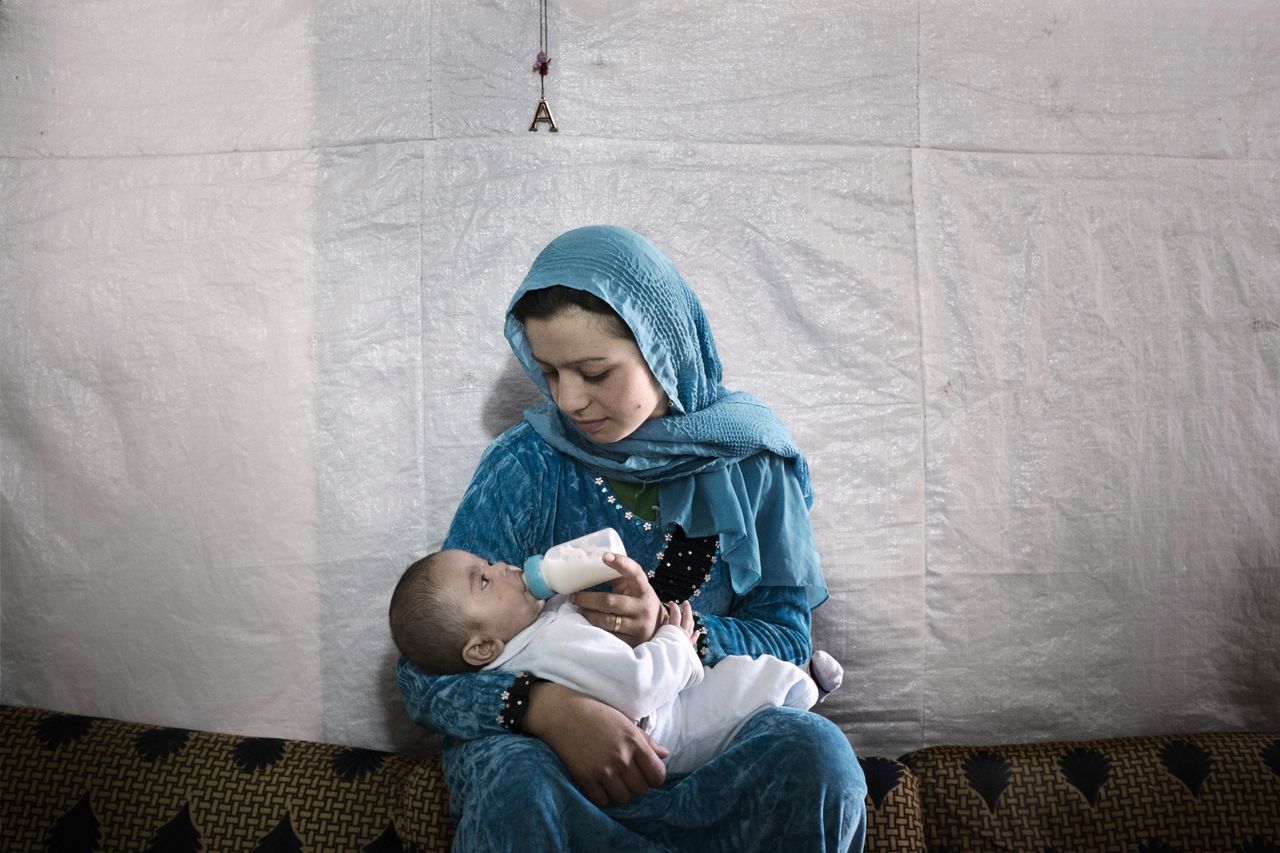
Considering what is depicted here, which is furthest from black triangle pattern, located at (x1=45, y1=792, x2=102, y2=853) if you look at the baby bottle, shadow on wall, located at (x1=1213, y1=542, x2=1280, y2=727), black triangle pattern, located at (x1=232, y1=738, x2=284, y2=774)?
shadow on wall, located at (x1=1213, y1=542, x2=1280, y2=727)

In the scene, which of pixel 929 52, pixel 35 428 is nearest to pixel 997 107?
pixel 929 52

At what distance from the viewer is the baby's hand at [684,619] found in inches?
67.3

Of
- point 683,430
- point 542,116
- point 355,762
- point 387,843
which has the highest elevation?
point 542,116

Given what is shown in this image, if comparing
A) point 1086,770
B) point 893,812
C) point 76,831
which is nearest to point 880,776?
point 893,812

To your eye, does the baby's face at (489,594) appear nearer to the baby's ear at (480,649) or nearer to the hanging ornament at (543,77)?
the baby's ear at (480,649)

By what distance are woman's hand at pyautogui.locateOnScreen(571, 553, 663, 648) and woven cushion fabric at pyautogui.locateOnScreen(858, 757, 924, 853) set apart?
0.57 m

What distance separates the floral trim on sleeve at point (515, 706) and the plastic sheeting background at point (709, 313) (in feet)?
2.33

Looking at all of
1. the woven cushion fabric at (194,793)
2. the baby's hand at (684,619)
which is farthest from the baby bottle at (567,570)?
the woven cushion fabric at (194,793)

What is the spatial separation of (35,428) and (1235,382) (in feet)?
8.19

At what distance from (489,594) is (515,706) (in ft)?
0.55

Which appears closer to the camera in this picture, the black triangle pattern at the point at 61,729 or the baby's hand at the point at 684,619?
the baby's hand at the point at 684,619

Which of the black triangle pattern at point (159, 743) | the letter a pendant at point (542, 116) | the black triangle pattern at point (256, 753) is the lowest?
the black triangle pattern at point (256, 753)

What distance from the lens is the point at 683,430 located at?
6.03 feet

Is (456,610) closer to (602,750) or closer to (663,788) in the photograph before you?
(602,750)
